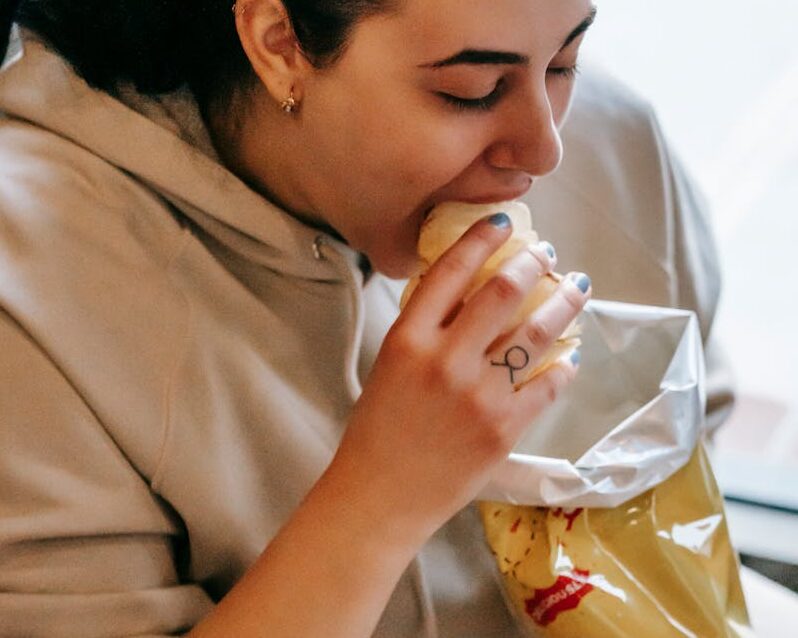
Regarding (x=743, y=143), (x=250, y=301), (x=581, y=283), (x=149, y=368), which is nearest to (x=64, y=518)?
(x=149, y=368)

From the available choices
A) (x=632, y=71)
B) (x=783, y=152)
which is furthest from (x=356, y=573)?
(x=783, y=152)

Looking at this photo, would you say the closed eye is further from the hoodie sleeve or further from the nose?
the hoodie sleeve

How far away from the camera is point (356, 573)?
2.37 ft

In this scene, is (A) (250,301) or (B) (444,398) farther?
(A) (250,301)

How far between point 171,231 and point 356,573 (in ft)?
1.06

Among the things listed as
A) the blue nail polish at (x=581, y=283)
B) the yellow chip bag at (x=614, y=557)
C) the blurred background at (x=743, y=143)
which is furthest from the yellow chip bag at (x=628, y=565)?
the blurred background at (x=743, y=143)

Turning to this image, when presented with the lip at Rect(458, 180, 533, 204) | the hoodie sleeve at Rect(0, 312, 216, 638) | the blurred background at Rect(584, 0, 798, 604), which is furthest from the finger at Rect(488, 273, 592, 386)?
the blurred background at Rect(584, 0, 798, 604)

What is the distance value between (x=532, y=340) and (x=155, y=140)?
0.35 meters

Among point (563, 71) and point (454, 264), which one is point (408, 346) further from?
point (563, 71)

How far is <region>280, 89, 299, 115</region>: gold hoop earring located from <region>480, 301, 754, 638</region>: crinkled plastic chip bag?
0.36 m

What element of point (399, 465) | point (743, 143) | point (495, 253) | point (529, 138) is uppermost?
point (529, 138)

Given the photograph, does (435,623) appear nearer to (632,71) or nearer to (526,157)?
(526,157)

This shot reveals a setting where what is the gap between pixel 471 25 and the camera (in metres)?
0.69

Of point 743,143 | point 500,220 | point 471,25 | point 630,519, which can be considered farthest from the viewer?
point 743,143
